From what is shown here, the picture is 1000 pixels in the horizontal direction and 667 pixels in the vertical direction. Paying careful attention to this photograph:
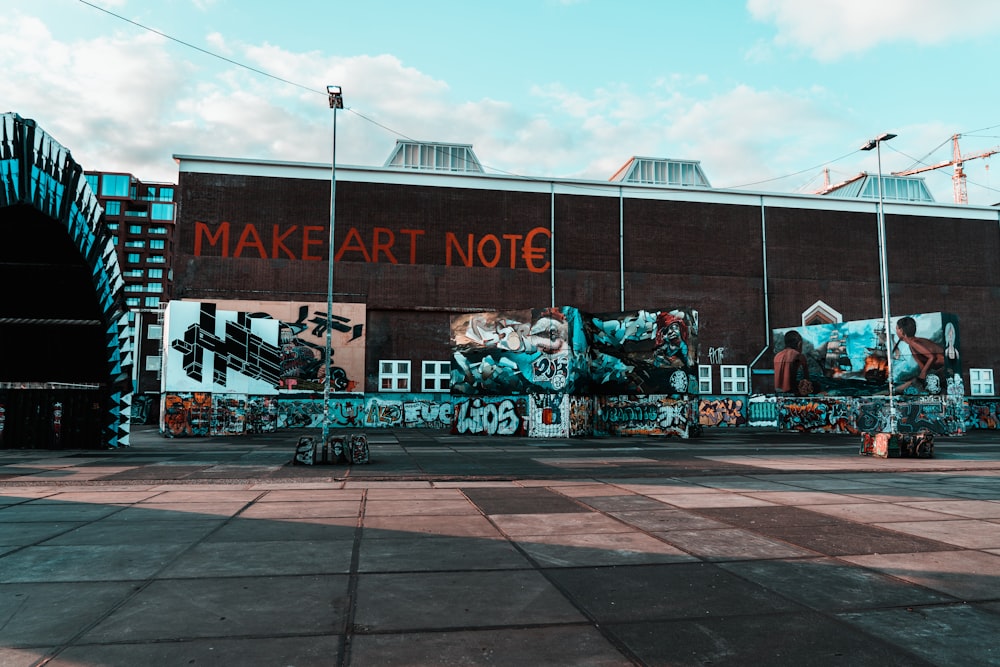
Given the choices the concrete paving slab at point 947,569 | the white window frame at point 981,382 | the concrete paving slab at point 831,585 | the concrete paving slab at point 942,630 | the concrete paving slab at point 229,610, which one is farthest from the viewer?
the white window frame at point 981,382

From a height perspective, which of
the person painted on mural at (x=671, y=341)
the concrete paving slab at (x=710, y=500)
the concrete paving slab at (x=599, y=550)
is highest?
the person painted on mural at (x=671, y=341)

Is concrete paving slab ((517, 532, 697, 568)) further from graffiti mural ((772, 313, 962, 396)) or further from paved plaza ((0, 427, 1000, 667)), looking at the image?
graffiti mural ((772, 313, 962, 396))

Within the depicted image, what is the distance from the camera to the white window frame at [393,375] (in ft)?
160

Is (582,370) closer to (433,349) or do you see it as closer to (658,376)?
(658,376)

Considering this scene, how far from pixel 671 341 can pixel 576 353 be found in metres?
5.23

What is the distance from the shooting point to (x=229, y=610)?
223 inches

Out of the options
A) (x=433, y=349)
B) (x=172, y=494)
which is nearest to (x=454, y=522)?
(x=172, y=494)

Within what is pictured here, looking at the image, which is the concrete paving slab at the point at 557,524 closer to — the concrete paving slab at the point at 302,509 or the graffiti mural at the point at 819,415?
the concrete paving slab at the point at 302,509

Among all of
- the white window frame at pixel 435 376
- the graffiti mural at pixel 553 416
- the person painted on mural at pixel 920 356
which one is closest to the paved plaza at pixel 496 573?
the graffiti mural at pixel 553 416

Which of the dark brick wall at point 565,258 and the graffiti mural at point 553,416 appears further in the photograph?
the dark brick wall at point 565,258

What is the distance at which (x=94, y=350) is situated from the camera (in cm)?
2552

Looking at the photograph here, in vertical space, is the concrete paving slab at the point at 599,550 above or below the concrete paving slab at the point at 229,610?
below

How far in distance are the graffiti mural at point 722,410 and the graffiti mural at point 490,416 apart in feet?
76.4

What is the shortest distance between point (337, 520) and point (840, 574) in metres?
6.75
